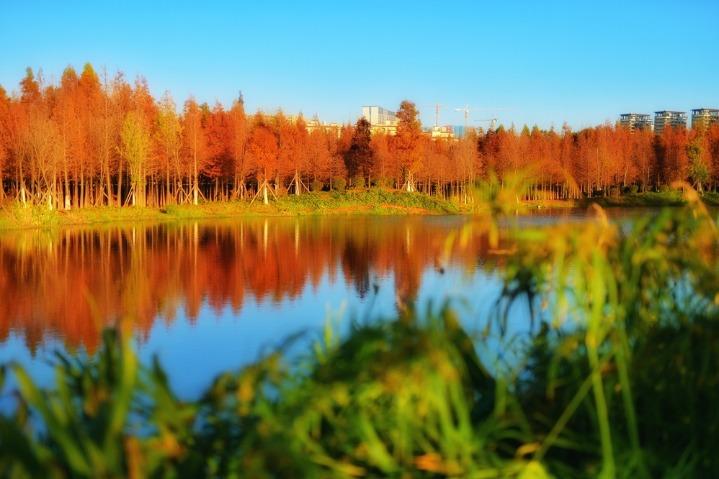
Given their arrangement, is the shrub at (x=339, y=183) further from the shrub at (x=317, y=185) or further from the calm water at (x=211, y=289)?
the calm water at (x=211, y=289)

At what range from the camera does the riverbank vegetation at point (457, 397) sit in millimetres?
2023

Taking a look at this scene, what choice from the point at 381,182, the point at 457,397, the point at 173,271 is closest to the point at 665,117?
the point at 381,182

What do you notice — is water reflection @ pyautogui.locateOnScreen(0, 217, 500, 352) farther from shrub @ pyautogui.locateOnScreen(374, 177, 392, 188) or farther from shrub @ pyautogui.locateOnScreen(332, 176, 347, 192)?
shrub @ pyautogui.locateOnScreen(332, 176, 347, 192)

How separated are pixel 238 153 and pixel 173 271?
28.9 meters

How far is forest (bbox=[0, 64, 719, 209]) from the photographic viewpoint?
1339 inches

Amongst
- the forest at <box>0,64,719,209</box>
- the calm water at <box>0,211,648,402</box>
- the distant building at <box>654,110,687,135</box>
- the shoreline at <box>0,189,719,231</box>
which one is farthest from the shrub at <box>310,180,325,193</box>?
the distant building at <box>654,110,687,135</box>

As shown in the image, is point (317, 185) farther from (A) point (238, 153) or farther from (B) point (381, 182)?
(A) point (238, 153)

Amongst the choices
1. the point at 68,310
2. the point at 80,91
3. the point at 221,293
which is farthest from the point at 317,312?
the point at 80,91

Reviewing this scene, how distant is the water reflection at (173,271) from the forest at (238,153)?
644cm

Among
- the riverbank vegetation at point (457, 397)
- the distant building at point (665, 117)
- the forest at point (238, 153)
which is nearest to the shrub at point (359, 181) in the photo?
the forest at point (238, 153)

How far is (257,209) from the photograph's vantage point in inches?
1639

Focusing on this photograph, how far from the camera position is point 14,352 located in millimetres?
8094

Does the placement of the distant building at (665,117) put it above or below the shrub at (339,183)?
above

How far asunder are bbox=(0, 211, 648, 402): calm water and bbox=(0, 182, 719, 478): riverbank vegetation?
11.2 inches
